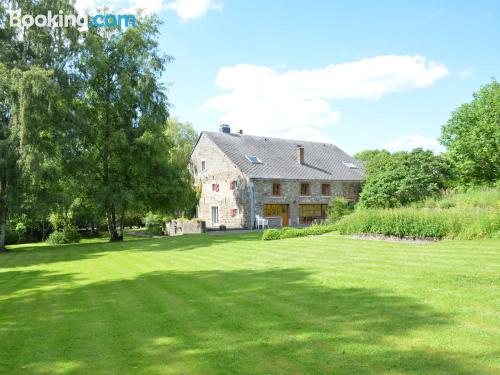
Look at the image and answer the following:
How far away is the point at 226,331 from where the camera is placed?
5676 mm

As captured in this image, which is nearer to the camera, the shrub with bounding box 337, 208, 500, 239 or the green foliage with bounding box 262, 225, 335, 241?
the shrub with bounding box 337, 208, 500, 239

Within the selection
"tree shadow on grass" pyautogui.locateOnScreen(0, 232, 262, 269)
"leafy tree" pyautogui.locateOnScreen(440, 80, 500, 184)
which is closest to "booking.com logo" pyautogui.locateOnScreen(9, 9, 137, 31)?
"tree shadow on grass" pyautogui.locateOnScreen(0, 232, 262, 269)

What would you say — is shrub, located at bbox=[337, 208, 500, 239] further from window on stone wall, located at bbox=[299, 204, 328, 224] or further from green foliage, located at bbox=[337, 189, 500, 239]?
window on stone wall, located at bbox=[299, 204, 328, 224]

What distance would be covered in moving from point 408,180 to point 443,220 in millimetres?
8903

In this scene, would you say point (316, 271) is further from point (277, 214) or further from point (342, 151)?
point (342, 151)

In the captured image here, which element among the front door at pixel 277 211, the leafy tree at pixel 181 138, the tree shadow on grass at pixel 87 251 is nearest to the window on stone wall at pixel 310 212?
the front door at pixel 277 211

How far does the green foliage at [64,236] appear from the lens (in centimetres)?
3051

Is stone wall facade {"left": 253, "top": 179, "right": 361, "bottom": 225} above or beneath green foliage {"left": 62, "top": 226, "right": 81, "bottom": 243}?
above

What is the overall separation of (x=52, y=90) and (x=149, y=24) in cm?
929

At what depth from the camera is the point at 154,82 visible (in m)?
28.2

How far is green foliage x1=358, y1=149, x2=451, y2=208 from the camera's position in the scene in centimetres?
2278

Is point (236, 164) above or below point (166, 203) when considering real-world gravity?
above

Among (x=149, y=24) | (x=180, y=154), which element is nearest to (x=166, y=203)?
(x=149, y=24)

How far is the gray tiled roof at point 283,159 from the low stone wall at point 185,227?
6.22 metres
